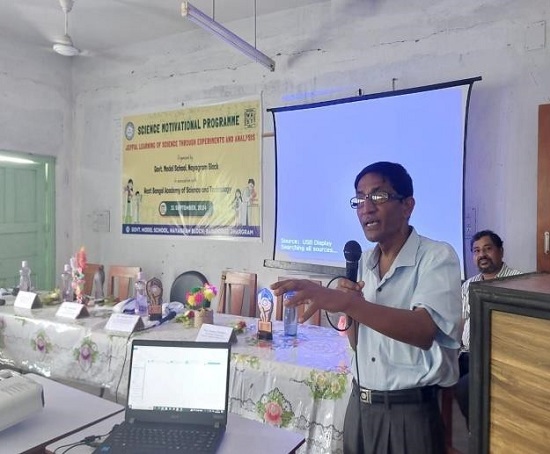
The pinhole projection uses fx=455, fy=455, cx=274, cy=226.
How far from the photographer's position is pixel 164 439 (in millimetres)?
1220

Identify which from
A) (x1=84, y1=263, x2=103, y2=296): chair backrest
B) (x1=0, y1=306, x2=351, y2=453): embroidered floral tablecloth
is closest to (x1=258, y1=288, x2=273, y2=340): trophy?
(x1=0, y1=306, x2=351, y2=453): embroidered floral tablecloth

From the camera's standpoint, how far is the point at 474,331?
2.12ft

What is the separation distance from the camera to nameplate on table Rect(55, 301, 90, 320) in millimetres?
2703

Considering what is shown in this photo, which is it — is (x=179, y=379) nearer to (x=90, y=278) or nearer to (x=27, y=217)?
(x=90, y=278)

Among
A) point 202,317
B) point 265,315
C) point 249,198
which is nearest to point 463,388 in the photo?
point 265,315

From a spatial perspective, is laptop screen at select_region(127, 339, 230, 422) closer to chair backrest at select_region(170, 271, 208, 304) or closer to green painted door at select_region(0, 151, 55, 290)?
chair backrest at select_region(170, 271, 208, 304)

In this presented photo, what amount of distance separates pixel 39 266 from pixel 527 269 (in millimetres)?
4389

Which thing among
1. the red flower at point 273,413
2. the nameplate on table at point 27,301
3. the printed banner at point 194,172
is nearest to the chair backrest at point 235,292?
the printed banner at point 194,172

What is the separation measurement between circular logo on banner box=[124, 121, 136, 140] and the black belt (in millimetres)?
3855

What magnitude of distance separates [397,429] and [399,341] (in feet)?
0.94

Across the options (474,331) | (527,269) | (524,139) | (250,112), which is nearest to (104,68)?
(250,112)

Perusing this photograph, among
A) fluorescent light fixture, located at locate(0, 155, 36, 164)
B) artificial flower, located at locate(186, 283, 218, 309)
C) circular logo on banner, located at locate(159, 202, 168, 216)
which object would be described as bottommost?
artificial flower, located at locate(186, 283, 218, 309)

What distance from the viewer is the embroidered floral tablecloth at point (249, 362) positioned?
1.83 m

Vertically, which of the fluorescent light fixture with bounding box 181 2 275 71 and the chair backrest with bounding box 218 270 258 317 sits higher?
the fluorescent light fixture with bounding box 181 2 275 71
